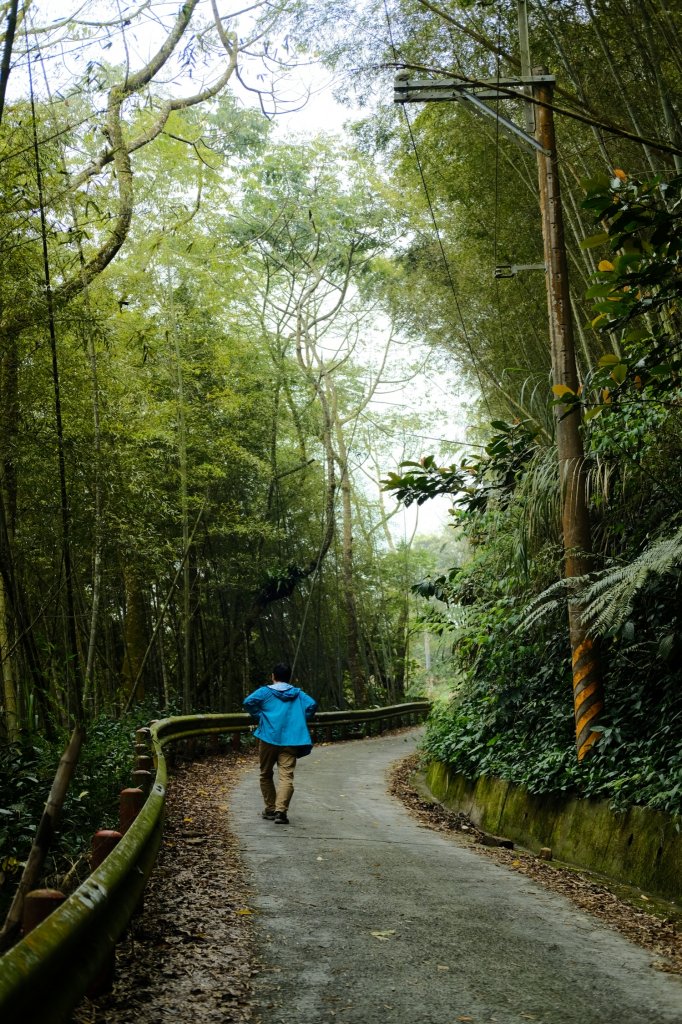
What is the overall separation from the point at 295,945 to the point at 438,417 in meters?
21.2

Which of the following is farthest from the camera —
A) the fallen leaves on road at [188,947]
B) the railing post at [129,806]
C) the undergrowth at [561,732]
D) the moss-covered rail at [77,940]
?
the undergrowth at [561,732]

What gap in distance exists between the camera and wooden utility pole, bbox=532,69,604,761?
6.65 m

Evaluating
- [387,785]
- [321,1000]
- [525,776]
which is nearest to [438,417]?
[387,785]

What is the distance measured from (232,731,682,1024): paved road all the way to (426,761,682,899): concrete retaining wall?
1.85 ft

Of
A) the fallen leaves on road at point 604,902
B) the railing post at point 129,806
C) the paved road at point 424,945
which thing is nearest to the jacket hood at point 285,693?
the paved road at point 424,945

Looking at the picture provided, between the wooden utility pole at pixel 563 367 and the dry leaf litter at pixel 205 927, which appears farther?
the wooden utility pole at pixel 563 367

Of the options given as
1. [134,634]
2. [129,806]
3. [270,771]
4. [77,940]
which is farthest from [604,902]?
[134,634]

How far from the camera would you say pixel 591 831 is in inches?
236

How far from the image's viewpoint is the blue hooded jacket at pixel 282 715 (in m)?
7.46

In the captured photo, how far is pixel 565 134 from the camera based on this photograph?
9102 mm

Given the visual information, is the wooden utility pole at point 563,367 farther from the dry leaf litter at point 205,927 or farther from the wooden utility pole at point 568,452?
the dry leaf litter at point 205,927

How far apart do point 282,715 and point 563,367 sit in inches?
145

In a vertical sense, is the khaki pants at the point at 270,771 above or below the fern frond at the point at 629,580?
below

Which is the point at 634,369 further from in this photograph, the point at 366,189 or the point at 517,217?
the point at 366,189
